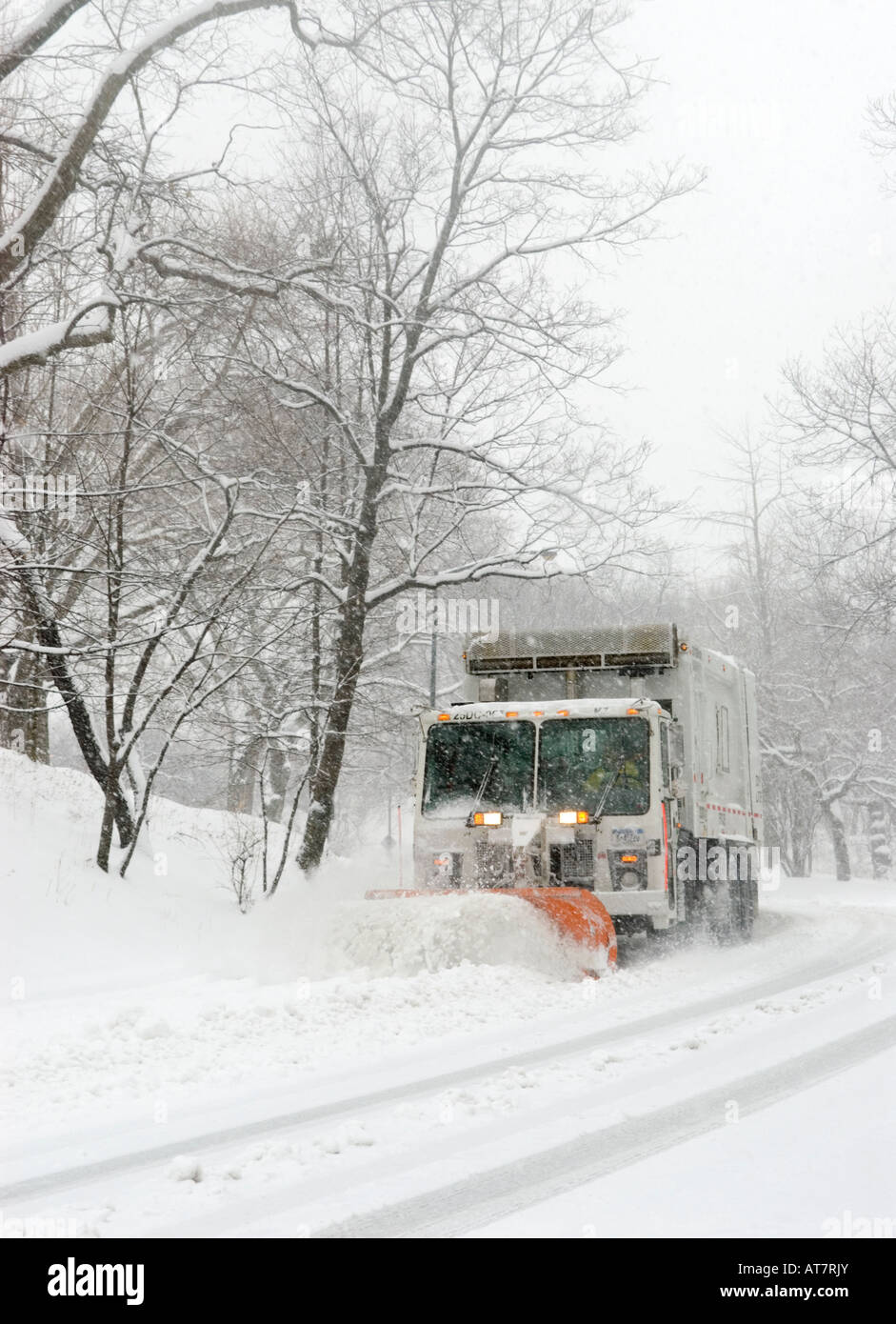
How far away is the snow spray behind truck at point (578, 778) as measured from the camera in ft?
39.6

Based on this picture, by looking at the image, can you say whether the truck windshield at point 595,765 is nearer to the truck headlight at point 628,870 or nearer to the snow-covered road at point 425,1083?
the truck headlight at point 628,870

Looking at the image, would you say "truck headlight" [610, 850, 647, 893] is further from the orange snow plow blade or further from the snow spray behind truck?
the orange snow plow blade

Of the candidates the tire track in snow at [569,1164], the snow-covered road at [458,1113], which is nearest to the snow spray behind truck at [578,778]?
the snow-covered road at [458,1113]

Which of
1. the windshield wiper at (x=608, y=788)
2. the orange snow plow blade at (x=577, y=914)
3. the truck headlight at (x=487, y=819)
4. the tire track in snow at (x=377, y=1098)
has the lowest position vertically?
the tire track in snow at (x=377, y=1098)

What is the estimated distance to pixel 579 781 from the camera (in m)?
12.4

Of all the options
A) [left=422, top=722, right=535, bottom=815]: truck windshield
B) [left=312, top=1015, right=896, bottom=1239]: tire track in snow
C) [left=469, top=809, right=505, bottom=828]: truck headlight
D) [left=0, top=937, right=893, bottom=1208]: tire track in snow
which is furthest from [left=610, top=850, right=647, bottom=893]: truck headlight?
[left=312, top=1015, right=896, bottom=1239]: tire track in snow

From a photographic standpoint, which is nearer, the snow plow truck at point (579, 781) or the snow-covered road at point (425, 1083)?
the snow-covered road at point (425, 1083)

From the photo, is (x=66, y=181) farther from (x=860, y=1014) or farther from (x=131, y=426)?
(x=860, y=1014)

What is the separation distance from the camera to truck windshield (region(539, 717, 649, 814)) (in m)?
12.2

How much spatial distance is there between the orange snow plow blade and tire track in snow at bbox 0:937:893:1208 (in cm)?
113

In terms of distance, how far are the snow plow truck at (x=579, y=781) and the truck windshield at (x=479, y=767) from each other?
12 mm

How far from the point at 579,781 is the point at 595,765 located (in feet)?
0.75

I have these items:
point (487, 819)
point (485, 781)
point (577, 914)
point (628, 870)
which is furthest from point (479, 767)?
point (577, 914)
